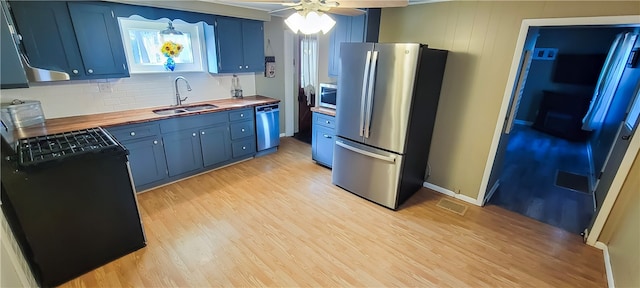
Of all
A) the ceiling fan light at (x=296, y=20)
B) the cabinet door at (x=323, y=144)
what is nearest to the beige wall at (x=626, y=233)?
the ceiling fan light at (x=296, y=20)

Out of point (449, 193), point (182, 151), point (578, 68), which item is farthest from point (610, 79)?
point (182, 151)

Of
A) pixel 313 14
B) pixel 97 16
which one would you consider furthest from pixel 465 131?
pixel 97 16

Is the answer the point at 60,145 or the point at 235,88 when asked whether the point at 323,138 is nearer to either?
the point at 235,88

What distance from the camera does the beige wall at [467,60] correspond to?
96.4 inches

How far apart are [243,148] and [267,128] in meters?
0.48

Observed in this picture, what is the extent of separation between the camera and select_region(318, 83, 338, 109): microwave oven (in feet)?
11.6

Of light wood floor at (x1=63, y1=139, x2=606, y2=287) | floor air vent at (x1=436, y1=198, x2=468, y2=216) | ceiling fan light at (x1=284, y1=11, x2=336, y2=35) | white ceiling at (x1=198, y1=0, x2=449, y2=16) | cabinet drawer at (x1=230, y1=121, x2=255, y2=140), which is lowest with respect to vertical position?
light wood floor at (x1=63, y1=139, x2=606, y2=287)

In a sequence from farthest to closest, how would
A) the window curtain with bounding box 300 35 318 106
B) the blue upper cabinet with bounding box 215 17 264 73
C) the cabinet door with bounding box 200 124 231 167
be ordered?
the window curtain with bounding box 300 35 318 106 < the blue upper cabinet with bounding box 215 17 264 73 < the cabinet door with bounding box 200 124 231 167

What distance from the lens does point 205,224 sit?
257 cm

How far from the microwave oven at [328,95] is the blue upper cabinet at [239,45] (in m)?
1.17

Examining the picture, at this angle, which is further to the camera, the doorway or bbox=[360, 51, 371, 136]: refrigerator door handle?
the doorway

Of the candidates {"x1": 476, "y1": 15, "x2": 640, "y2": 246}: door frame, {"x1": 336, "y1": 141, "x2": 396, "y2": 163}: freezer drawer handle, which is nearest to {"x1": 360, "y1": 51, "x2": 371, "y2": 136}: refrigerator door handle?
{"x1": 336, "y1": 141, "x2": 396, "y2": 163}: freezer drawer handle

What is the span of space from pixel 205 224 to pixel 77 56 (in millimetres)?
2072

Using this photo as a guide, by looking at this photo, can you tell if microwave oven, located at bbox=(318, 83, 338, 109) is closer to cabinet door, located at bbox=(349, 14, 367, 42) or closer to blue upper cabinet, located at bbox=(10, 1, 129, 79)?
cabinet door, located at bbox=(349, 14, 367, 42)
